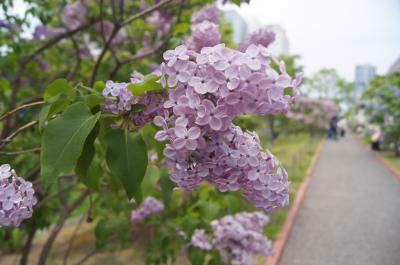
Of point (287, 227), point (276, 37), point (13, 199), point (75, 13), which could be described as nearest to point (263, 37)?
point (276, 37)

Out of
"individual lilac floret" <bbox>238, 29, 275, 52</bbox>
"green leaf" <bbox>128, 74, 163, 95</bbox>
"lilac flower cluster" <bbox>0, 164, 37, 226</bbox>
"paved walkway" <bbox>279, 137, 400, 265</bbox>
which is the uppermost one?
"individual lilac floret" <bbox>238, 29, 275, 52</bbox>

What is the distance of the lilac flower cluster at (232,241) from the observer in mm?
2418

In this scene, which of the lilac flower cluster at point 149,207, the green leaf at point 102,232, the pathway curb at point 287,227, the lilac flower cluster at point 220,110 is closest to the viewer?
the lilac flower cluster at point 220,110

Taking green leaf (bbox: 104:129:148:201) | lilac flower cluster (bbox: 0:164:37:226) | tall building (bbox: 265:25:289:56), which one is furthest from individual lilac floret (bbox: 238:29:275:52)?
lilac flower cluster (bbox: 0:164:37:226)

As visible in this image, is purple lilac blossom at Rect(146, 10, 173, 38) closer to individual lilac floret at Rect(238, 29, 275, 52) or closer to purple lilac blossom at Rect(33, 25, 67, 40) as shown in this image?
purple lilac blossom at Rect(33, 25, 67, 40)

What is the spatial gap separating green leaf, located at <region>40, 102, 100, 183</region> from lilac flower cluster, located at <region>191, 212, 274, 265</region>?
1.67 m

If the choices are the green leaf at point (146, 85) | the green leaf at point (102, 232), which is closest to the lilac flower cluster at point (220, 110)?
the green leaf at point (146, 85)

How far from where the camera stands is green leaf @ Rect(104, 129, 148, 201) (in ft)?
Answer: 2.89

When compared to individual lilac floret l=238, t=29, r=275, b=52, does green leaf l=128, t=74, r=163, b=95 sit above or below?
below

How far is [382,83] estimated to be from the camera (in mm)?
15023

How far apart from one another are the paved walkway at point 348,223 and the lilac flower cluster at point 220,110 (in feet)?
7.01

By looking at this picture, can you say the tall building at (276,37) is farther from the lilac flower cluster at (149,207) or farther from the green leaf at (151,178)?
the lilac flower cluster at (149,207)

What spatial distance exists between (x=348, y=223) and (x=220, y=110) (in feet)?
14.8

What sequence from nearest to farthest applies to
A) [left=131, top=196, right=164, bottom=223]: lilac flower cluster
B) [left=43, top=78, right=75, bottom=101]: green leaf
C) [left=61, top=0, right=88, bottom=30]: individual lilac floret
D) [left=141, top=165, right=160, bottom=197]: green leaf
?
[left=43, top=78, right=75, bottom=101]: green leaf → [left=141, top=165, right=160, bottom=197]: green leaf → [left=131, top=196, right=164, bottom=223]: lilac flower cluster → [left=61, top=0, right=88, bottom=30]: individual lilac floret
